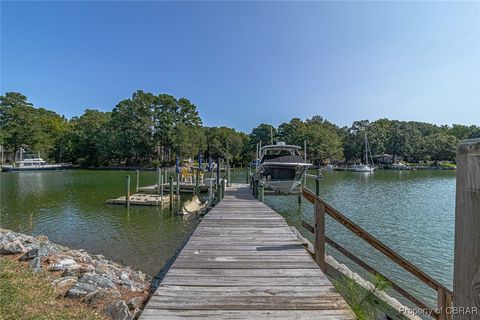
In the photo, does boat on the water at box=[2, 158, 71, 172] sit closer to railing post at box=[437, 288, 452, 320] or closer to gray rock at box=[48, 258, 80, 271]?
gray rock at box=[48, 258, 80, 271]

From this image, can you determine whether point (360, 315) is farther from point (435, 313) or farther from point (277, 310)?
point (435, 313)

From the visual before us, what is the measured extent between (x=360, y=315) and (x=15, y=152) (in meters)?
66.5

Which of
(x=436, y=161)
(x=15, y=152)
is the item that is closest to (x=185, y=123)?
(x=15, y=152)

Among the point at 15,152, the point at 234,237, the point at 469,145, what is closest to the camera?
the point at 469,145

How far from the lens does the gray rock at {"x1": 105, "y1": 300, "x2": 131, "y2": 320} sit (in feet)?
12.2

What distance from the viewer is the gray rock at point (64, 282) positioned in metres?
4.33

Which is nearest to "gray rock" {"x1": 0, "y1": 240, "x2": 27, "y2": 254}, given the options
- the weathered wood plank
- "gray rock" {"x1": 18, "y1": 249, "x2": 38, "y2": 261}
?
"gray rock" {"x1": 18, "y1": 249, "x2": 38, "y2": 261}

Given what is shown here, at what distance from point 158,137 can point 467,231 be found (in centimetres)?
5567

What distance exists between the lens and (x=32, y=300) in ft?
11.3

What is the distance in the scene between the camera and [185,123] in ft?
189

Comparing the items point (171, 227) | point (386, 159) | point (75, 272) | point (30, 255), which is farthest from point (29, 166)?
point (386, 159)

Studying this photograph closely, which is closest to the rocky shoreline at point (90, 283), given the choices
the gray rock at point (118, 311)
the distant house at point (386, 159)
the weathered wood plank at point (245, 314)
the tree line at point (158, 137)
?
the gray rock at point (118, 311)

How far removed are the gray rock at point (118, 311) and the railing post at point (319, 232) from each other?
284 centimetres

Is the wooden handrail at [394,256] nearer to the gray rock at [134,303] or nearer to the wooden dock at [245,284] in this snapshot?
the wooden dock at [245,284]
